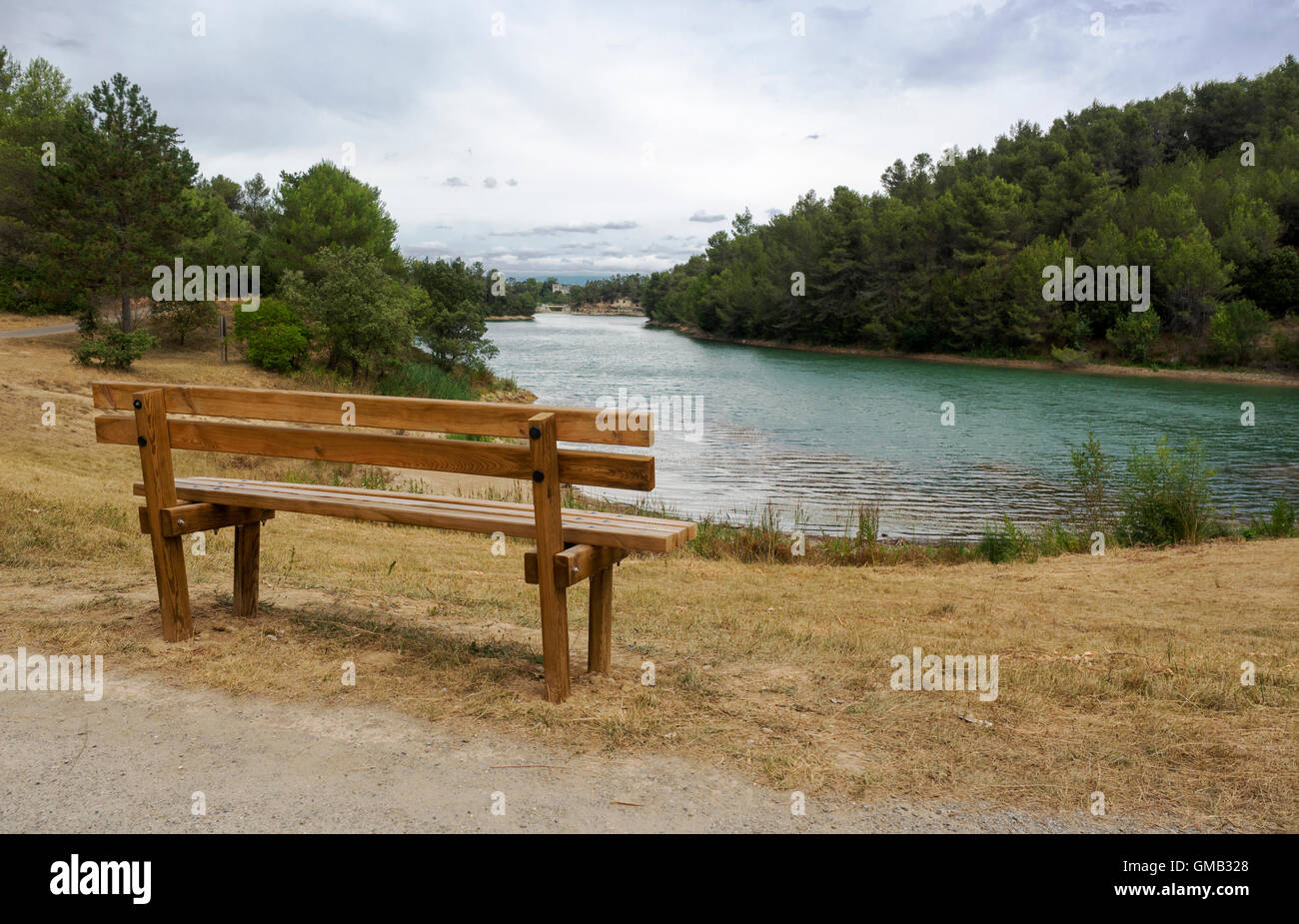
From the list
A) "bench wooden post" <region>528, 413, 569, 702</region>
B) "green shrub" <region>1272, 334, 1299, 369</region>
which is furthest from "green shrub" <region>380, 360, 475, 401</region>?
"green shrub" <region>1272, 334, 1299, 369</region>

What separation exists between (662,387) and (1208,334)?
38349mm

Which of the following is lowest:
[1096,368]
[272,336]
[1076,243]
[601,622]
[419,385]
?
[601,622]

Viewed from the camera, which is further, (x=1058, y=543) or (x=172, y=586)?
(x=1058, y=543)

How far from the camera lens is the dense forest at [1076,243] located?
204 feet

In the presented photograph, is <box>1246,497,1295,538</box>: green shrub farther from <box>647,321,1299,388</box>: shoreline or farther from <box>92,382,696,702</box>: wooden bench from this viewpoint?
<box>647,321,1299,388</box>: shoreline

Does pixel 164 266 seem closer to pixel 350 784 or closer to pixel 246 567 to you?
pixel 246 567

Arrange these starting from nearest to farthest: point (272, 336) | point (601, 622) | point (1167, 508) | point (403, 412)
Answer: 1. point (403, 412)
2. point (601, 622)
3. point (1167, 508)
4. point (272, 336)

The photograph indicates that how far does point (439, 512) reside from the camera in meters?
4.76

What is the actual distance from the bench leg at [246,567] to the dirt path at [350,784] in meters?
1.43

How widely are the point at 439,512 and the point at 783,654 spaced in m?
2.38

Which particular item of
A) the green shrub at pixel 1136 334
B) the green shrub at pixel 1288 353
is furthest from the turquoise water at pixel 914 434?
the green shrub at pixel 1288 353

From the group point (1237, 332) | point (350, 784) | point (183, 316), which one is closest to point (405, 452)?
point (350, 784)

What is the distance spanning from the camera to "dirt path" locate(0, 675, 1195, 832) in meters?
3.41
